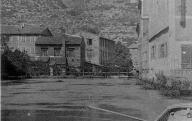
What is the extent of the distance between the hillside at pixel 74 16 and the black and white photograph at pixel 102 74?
2316 inches

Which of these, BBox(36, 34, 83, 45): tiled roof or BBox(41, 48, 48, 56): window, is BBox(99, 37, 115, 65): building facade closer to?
BBox(36, 34, 83, 45): tiled roof

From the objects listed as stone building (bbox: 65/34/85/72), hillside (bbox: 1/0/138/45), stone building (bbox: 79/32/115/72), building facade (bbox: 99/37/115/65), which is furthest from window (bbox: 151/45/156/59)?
hillside (bbox: 1/0/138/45)

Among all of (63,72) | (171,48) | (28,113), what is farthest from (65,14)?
(28,113)

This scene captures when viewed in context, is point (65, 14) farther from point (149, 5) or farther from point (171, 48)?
point (171, 48)

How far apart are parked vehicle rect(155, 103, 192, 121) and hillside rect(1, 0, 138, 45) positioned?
425 feet

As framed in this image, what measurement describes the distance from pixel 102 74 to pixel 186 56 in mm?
32884

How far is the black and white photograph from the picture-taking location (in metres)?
13.4

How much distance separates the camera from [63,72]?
57.8 meters

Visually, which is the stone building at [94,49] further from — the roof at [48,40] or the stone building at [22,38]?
the stone building at [22,38]

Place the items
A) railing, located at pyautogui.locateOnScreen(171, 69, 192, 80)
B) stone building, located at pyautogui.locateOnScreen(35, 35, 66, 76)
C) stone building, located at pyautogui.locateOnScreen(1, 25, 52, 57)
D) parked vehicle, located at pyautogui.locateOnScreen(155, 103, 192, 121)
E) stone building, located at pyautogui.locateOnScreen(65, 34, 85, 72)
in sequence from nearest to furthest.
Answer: parked vehicle, located at pyautogui.locateOnScreen(155, 103, 192, 121) → railing, located at pyautogui.locateOnScreen(171, 69, 192, 80) → stone building, located at pyautogui.locateOnScreen(35, 35, 66, 76) → stone building, located at pyautogui.locateOnScreen(65, 34, 85, 72) → stone building, located at pyautogui.locateOnScreen(1, 25, 52, 57)

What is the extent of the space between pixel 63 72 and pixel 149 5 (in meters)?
25.3

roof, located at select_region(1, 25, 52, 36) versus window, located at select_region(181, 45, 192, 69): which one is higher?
roof, located at select_region(1, 25, 52, 36)

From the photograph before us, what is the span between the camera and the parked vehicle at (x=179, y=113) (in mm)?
5387

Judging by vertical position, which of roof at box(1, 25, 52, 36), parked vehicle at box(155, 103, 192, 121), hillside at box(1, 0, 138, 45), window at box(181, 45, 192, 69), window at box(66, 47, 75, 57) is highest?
hillside at box(1, 0, 138, 45)
